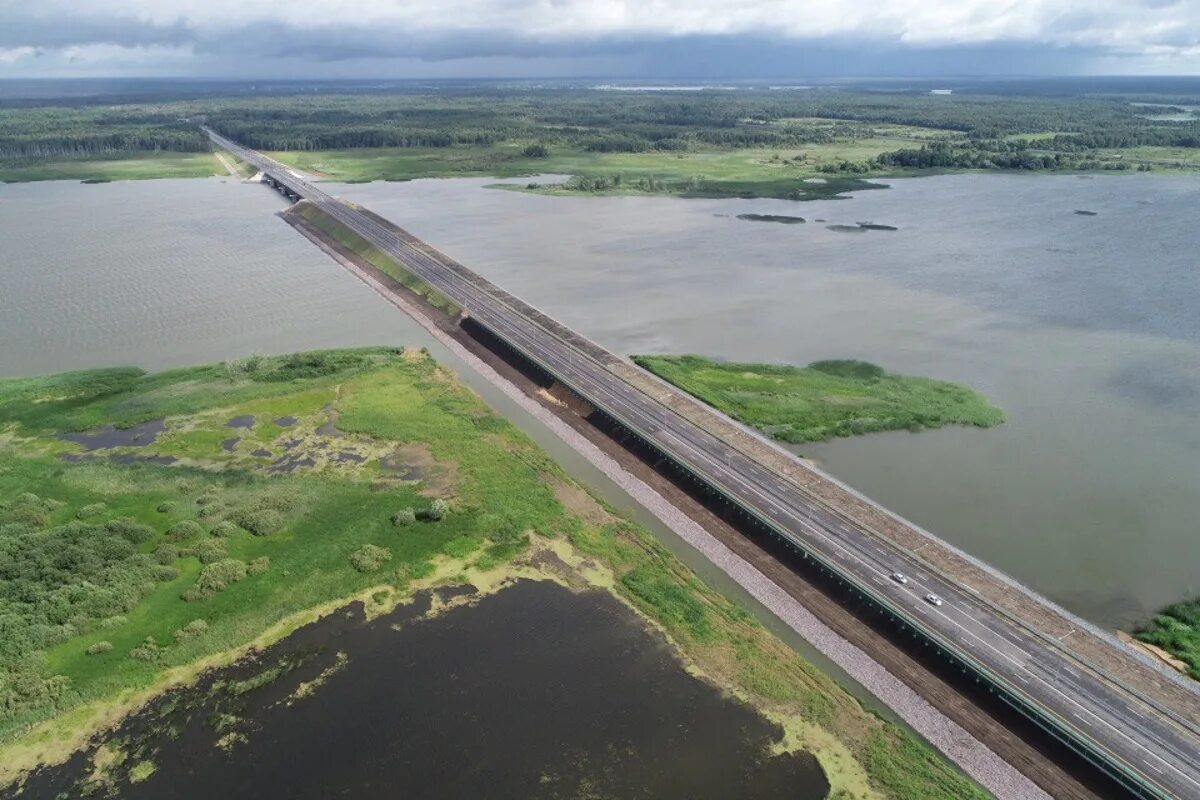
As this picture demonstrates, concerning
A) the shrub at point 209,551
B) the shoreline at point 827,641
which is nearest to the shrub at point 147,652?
the shrub at point 209,551

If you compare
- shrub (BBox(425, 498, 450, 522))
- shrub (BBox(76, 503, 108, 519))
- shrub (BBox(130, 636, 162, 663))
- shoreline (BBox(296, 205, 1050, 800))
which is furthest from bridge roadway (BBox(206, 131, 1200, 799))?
shrub (BBox(76, 503, 108, 519))

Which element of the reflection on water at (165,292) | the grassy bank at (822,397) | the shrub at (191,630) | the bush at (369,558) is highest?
the reflection on water at (165,292)

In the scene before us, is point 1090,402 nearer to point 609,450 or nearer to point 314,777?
point 609,450

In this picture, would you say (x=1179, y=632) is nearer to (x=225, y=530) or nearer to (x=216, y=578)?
Result: (x=216, y=578)

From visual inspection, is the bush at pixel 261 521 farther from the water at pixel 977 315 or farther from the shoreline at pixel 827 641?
the water at pixel 977 315

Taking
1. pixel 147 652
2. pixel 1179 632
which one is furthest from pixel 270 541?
pixel 1179 632

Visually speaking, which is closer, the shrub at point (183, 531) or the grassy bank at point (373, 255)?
the shrub at point (183, 531)

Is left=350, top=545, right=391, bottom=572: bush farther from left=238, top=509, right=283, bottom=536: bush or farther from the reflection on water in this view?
the reflection on water
